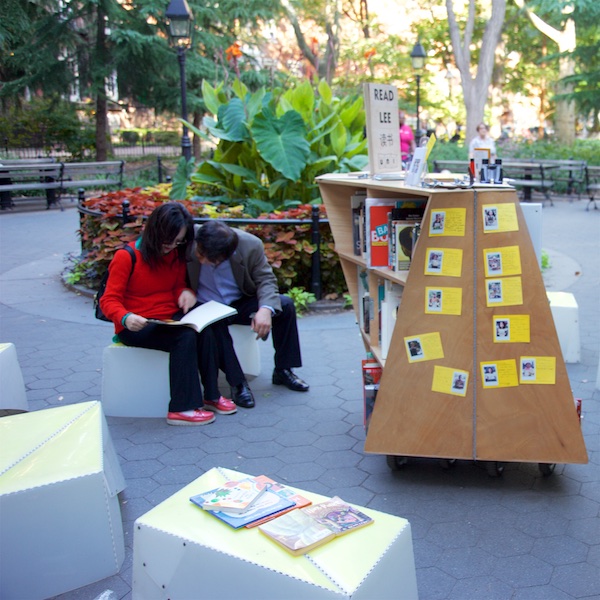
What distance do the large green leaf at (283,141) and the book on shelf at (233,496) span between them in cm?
575

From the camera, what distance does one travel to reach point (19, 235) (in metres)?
12.6

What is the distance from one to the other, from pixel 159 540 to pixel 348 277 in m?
2.73

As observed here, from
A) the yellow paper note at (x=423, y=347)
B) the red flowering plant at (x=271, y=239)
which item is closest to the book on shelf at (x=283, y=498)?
the yellow paper note at (x=423, y=347)

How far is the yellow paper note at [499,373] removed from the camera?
11.9 ft

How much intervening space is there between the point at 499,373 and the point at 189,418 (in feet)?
6.76

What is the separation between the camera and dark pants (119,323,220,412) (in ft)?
15.4

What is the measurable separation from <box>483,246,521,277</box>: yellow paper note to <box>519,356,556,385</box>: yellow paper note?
17.2 inches

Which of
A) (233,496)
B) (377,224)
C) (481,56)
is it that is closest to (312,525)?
(233,496)

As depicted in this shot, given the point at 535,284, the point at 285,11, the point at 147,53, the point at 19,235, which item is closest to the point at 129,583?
the point at 535,284

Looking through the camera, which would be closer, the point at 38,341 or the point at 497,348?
the point at 497,348

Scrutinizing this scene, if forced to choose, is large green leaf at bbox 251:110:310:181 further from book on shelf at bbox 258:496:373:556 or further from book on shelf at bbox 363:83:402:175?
book on shelf at bbox 258:496:373:556

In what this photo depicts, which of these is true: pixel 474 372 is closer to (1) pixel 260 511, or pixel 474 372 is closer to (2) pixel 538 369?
(2) pixel 538 369

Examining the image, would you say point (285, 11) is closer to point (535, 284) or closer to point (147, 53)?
point (147, 53)

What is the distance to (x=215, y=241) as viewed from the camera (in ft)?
15.3
